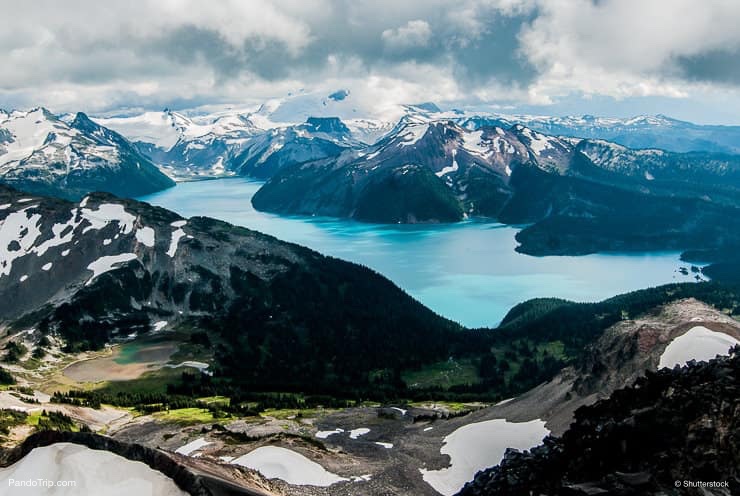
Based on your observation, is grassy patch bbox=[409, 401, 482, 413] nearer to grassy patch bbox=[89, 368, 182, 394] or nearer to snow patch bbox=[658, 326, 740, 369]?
snow patch bbox=[658, 326, 740, 369]

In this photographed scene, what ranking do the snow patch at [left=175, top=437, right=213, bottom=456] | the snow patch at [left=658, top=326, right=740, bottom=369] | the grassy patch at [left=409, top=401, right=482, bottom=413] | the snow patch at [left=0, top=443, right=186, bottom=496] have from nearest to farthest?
1. the snow patch at [left=0, top=443, right=186, bottom=496]
2. the snow patch at [left=175, top=437, right=213, bottom=456]
3. the snow patch at [left=658, top=326, right=740, bottom=369]
4. the grassy patch at [left=409, top=401, right=482, bottom=413]

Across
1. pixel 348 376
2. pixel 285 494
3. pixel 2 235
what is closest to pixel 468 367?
pixel 348 376

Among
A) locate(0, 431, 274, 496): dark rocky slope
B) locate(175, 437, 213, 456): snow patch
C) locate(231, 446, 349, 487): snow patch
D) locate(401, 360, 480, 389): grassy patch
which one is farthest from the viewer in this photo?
locate(401, 360, 480, 389): grassy patch

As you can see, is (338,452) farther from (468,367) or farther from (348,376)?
(468,367)

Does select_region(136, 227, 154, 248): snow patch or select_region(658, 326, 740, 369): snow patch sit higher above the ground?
select_region(136, 227, 154, 248): snow patch

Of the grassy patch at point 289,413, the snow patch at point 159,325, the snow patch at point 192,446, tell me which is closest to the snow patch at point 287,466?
the snow patch at point 192,446

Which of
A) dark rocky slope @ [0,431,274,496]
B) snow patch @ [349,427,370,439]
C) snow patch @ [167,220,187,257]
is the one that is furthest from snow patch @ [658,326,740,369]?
snow patch @ [167,220,187,257]

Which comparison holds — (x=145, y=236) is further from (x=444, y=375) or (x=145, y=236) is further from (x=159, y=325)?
(x=444, y=375)

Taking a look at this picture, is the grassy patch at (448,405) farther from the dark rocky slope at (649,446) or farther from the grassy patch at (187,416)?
the dark rocky slope at (649,446)
